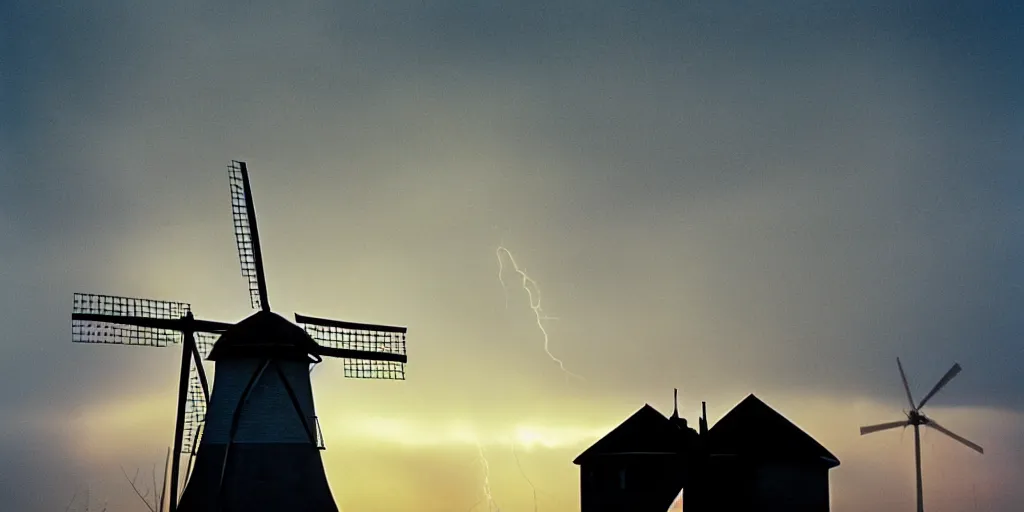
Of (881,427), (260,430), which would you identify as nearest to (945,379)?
(881,427)

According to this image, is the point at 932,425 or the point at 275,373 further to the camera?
the point at 932,425

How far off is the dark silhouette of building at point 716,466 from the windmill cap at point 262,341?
49.4 ft

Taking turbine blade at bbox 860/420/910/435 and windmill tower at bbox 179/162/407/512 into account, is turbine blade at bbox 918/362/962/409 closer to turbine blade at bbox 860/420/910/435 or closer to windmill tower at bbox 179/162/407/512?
turbine blade at bbox 860/420/910/435

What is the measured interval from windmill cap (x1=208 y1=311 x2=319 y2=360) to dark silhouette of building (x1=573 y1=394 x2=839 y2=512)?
15045mm

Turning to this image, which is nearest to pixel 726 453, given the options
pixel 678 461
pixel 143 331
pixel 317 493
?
pixel 678 461

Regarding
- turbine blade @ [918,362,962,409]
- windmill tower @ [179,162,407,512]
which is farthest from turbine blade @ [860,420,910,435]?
windmill tower @ [179,162,407,512]

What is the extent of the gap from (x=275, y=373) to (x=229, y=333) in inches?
101

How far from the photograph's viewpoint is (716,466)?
167ft

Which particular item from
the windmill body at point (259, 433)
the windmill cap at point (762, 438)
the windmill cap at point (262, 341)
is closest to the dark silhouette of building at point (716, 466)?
the windmill cap at point (762, 438)

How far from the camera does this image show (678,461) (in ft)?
165

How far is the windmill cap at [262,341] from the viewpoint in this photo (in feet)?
149

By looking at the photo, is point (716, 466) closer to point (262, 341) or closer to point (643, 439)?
point (643, 439)

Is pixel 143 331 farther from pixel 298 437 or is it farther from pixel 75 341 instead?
pixel 298 437

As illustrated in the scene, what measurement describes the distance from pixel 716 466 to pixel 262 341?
820 inches
